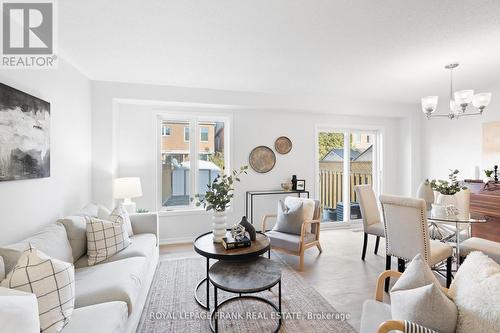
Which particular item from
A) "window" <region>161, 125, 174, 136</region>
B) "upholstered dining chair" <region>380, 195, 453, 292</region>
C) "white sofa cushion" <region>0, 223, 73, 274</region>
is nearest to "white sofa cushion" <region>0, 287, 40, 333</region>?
"white sofa cushion" <region>0, 223, 73, 274</region>

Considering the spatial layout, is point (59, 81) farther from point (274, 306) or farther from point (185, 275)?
point (274, 306)

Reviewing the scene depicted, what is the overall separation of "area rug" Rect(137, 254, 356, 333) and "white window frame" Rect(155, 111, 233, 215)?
1.58 metres

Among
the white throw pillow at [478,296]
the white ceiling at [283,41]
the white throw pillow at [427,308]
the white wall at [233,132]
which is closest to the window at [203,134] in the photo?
the white wall at [233,132]

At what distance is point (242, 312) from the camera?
2146 mm

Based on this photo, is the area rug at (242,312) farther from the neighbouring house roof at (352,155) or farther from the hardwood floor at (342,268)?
the neighbouring house roof at (352,155)

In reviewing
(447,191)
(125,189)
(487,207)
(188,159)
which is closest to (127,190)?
(125,189)

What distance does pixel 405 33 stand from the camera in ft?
7.38

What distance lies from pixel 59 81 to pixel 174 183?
215cm

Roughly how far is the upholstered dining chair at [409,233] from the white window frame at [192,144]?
265 centimetres

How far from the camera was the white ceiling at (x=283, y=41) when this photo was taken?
6.19 feet

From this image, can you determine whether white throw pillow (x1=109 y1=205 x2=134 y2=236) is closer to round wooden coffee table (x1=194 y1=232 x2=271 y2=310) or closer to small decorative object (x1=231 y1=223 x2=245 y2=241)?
round wooden coffee table (x1=194 y1=232 x2=271 y2=310)

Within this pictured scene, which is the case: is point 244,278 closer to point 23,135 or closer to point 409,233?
point 409,233

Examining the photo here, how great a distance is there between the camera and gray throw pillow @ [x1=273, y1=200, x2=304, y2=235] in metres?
3.22

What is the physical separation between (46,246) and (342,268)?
3051 millimetres
